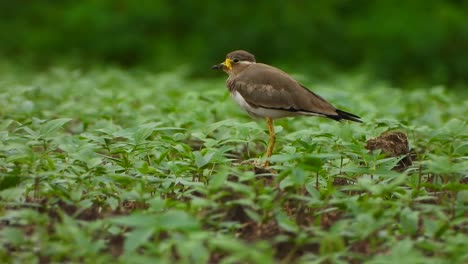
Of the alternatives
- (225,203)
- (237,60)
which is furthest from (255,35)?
(225,203)

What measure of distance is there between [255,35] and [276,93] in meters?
9.16

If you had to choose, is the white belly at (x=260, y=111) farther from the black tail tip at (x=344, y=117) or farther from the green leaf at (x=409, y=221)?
the green leaf at (x=409, y=221)

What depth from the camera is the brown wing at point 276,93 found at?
211 inches

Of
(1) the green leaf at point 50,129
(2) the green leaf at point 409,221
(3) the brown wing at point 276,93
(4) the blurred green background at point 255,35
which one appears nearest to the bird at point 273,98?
(3) the brown wing at point 276,93

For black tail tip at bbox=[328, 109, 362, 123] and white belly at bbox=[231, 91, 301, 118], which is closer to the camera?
black tail tip at bbox=[328, 109, 362, 123]

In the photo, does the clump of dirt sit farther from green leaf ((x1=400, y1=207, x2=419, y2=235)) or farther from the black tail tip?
green leaf ((x1=400, y1=207, x2=419, y2=235))

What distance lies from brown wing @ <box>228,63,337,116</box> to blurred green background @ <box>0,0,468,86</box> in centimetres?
789

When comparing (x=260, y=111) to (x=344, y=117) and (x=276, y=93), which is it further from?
(x=344, y=117)

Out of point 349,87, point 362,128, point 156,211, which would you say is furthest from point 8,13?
point 156,211

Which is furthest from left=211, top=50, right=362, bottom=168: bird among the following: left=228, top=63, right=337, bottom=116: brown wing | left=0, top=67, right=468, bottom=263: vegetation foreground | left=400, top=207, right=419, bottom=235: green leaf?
left=400, top=207, right=419, bottom=235: green leaf

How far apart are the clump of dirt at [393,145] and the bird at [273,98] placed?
17 cm

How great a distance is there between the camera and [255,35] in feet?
47.7

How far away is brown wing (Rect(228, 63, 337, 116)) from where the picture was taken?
211 inches

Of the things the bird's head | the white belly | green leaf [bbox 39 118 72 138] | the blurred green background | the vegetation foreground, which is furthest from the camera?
the blurred green background
